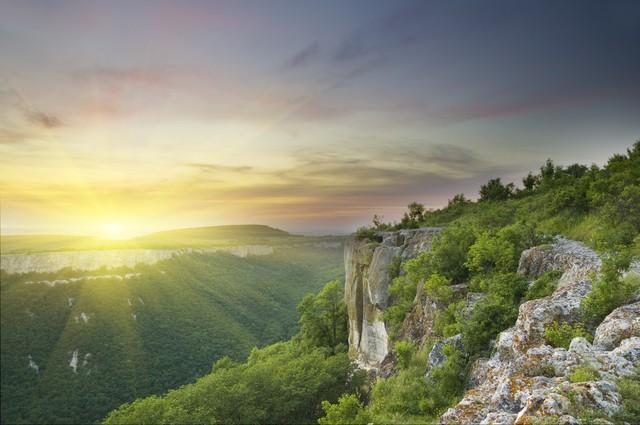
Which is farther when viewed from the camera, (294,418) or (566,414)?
(294,418)

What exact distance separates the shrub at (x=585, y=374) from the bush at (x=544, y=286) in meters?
8.71

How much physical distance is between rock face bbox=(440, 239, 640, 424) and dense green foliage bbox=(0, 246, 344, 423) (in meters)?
86.0

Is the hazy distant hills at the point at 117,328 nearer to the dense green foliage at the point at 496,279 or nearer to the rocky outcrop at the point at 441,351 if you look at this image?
the dense green foliage at the point at 496,279

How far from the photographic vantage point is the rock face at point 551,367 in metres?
6.46

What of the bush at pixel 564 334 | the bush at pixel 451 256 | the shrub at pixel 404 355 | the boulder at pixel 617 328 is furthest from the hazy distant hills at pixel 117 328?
the boulder at pixel 617 328

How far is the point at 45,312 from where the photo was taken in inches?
4092

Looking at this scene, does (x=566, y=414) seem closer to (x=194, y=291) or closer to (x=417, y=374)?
(x=417, y=374)

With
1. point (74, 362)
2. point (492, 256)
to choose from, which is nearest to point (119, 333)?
point (74, 362)

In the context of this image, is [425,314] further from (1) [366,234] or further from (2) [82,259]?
(2) [82,259]

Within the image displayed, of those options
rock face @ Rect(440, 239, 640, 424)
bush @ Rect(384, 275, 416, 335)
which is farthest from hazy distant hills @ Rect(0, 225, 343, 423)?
rock face @ Rect(440, 239, 640, 424)

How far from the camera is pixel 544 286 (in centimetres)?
1616

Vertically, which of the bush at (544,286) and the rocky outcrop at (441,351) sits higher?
the bush at (544,286)

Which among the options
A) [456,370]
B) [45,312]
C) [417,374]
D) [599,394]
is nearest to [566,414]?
[599,394]

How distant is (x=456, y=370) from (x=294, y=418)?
2559 centimetres
